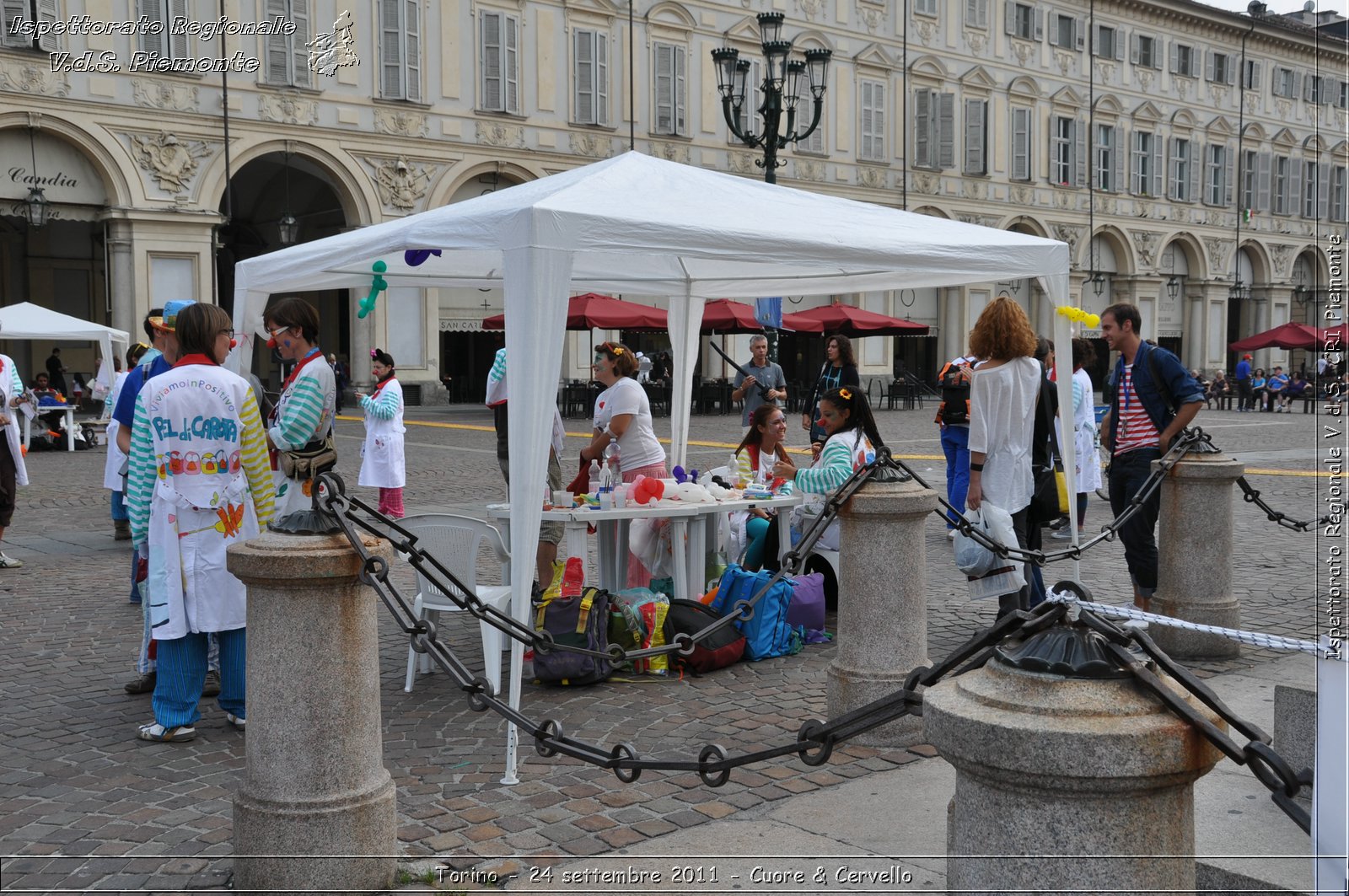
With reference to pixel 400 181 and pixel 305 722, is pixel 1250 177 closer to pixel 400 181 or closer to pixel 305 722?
pixel 400 181

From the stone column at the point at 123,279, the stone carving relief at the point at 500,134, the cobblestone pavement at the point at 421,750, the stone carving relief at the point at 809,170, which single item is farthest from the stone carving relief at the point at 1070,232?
the cobblestone pavement at the point at 421,750

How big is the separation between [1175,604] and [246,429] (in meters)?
4.83

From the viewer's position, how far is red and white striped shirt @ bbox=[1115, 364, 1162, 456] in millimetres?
6723

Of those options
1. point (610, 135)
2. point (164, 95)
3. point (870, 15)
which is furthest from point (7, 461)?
point (870, 15)

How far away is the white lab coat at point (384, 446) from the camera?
10.2m

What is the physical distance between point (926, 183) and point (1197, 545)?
1199 inches

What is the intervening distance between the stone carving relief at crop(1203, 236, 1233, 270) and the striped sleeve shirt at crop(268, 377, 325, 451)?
43.6 m

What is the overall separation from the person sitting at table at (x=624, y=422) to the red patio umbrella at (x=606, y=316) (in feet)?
43.9

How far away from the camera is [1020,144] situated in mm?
37969

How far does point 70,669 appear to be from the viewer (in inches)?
244

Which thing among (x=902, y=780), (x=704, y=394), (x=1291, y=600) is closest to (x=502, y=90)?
(x=704, y=394)

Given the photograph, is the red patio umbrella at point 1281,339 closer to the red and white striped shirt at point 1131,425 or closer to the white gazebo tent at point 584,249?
→ the white gazebo tent at point 584,249

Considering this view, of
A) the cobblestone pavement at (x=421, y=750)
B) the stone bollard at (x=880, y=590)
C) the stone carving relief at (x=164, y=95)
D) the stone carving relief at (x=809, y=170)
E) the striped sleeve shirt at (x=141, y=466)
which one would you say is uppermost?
the stone carving relief at (x=809, y=170)

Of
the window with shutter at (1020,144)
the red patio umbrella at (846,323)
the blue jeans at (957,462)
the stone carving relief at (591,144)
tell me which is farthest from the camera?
the window with shutter at (1020,144)
